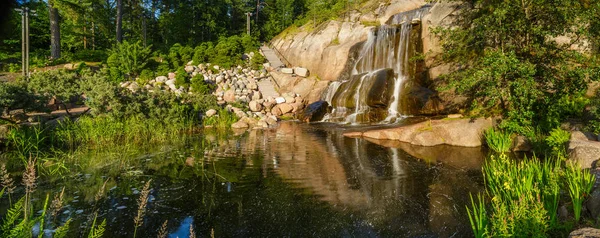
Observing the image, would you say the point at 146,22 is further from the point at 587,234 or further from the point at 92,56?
the point at 587,234

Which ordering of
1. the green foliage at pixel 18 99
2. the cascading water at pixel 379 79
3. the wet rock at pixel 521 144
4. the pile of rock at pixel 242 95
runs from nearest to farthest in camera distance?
the wet rock at pixel 521 144 → the green foliage at pixel 18 99 → the cascading water at pixel 379 79 → the pile of rock at pixel 242 95

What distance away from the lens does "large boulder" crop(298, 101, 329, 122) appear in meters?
20.6

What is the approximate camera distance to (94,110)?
42.9 feet

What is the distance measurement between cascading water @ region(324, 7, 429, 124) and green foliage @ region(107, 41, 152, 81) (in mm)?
14227

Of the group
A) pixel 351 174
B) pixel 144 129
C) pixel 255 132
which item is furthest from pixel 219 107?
pixel 351 174

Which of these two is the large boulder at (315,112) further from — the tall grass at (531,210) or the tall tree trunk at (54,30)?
the tall tree trunk at (54,30)

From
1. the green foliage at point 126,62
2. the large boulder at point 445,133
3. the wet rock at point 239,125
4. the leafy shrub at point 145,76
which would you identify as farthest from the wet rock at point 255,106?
the large boulder at point 445,133

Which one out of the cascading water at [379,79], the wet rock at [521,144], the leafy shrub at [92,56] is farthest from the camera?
the leafy shrub at [92,56]

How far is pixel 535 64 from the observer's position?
10336 mm

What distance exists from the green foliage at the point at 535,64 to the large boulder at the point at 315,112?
1019cm

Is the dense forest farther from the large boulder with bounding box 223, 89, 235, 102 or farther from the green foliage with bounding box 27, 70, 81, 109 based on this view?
the large boulder with bounding box 223, 89, 235, 102

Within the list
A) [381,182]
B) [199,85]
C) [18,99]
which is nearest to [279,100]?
[199,85]

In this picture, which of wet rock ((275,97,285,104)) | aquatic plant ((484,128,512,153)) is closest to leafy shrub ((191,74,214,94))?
wet rock ((275,97,285,104))

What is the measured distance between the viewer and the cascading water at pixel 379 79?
19.4 metres
